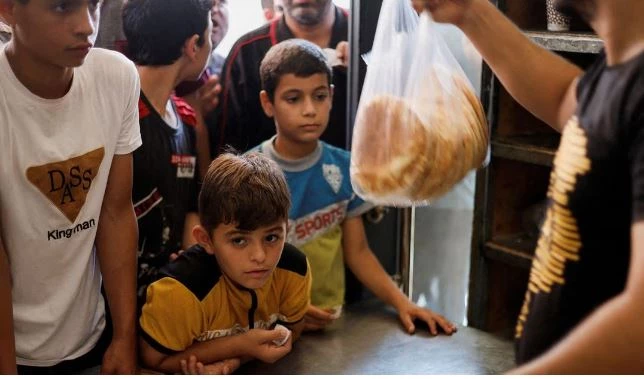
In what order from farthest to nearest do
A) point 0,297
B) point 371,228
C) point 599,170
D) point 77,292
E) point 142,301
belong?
point 371,228 → point 142,301 → point 77,292 → point 0,297 → point 599,170

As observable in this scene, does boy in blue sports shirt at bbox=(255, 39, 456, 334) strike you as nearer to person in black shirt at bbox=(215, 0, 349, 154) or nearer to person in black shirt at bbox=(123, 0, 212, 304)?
person in black shirt at bbox=(215, 0, 349, 154)

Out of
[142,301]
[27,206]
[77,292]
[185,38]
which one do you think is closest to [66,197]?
[27,206]

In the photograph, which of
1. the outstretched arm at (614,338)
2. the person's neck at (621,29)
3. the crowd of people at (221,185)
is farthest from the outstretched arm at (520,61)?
the outstretched arm at (614,338)

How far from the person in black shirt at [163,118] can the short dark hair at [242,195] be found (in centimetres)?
23

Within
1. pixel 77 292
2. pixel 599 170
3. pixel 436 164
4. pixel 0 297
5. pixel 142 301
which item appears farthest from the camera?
pixel 142 301

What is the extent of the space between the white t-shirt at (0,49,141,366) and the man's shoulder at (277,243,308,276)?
0.44 meters

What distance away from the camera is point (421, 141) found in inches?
54.5

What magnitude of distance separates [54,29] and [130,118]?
320 mm

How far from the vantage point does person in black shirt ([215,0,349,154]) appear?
2.14m

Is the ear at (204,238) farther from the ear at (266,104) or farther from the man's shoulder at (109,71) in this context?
the ear at (266,104)

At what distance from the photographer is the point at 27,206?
156 cm

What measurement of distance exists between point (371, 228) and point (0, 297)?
49.3 inches

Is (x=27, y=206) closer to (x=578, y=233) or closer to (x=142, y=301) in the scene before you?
(x=142, y=301)

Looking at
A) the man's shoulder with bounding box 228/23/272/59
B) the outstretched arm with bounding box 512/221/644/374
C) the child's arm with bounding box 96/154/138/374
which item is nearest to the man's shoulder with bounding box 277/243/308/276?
the child's arm with bounding box 96/154/138/374
